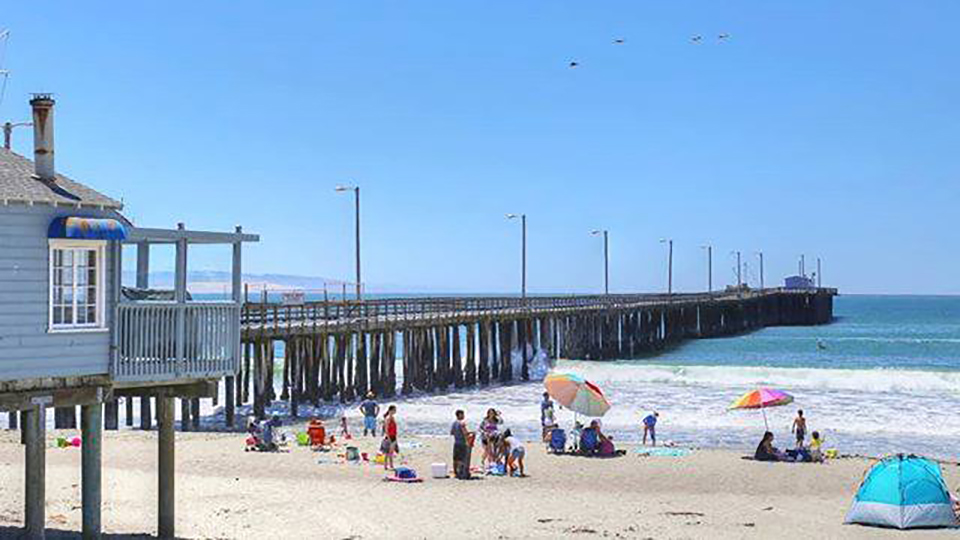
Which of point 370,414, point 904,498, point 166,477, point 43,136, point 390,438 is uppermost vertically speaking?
point 43,136

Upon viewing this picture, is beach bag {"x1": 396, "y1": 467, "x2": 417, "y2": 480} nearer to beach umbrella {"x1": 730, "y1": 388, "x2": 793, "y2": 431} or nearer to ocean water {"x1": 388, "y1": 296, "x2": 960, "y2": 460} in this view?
beach umbrella {"x1": 730, "y1": 388, "x2": 793, "y2": 431}

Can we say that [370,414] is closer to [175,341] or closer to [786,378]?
[175,341]

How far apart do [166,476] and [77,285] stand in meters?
3.13

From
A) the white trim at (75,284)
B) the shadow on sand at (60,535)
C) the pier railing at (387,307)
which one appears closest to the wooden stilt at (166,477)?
the shadow on sand at (60,535)

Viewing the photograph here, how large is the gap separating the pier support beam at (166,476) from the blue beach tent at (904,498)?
29.3 feet

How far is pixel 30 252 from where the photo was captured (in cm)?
1263

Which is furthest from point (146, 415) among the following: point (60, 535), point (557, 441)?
point (60, 535)

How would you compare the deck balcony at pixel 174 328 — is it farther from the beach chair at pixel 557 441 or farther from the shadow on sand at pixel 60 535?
the beach chair at pixel 557 441

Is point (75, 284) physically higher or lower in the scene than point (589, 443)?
higher

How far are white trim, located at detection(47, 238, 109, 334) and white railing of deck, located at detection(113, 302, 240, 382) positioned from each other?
20 centimetres

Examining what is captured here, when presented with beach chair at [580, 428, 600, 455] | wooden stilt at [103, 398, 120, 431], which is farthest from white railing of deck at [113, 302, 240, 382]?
wooden stilt at [103, 398, 120, 431]

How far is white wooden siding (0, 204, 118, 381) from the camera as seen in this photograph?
1242 centimetres

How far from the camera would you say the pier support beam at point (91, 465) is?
13.8 m

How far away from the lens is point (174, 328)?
1432 centimetres
